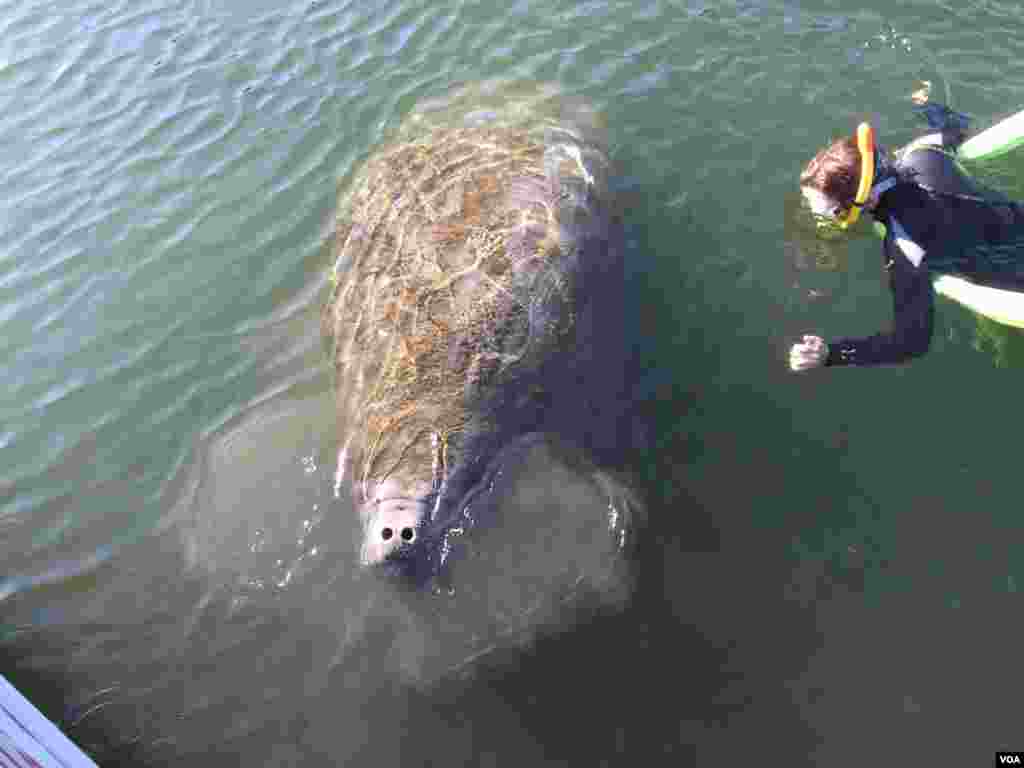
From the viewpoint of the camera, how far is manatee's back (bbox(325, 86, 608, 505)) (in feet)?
16.6

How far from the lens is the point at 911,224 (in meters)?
5.89

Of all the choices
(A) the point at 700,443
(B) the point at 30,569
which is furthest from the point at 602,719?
(B) the point at 30,569

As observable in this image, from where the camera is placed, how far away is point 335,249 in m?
7.11

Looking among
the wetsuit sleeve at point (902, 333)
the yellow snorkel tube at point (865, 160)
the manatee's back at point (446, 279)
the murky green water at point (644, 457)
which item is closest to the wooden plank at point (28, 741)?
the murky green water at point (644, 457)

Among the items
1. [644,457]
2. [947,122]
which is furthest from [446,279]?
[947,122]

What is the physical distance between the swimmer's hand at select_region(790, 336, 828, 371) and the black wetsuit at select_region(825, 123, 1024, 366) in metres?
0.13

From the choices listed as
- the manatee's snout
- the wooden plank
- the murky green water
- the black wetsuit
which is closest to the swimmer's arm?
the murky green water

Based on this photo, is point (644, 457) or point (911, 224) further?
point (911, 224)

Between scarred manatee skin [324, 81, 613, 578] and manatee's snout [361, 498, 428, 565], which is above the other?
scarred manatee skin [324, 81, 613, 578]

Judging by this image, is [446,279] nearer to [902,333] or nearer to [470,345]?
[470,345]

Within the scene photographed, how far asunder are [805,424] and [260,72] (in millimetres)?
8615

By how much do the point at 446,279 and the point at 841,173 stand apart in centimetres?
318

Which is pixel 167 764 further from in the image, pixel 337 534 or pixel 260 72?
pixel 260 72

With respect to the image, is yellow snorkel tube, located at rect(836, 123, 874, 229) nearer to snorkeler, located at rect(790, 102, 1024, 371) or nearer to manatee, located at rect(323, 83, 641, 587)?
snorkeler, located at rect(790, 102, 1024, 371)
